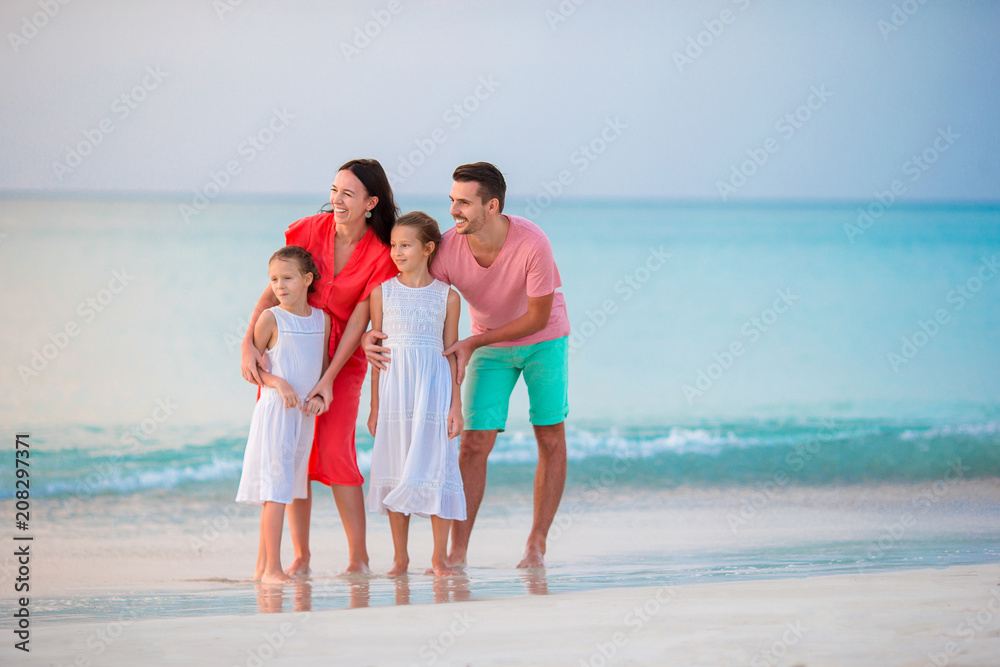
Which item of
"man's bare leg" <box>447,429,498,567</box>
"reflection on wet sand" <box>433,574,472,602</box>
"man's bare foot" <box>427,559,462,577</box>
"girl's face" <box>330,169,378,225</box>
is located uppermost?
"girl's face" <box>330,169,378,225</box>

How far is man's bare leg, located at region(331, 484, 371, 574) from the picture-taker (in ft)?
9.28

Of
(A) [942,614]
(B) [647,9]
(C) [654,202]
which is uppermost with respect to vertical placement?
(B) [647,9]

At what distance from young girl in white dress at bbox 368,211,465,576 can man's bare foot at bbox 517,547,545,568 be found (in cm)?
27

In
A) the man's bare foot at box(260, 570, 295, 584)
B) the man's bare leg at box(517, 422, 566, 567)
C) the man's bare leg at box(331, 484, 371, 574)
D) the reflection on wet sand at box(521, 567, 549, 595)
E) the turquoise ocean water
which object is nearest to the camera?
the reflection on wet sand at box(521, 567, 549, 595)

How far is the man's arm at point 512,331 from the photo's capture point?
2797 mm

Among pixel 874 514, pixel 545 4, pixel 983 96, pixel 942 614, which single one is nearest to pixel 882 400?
pixel 874 514

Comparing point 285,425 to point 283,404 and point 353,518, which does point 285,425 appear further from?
point 353,518

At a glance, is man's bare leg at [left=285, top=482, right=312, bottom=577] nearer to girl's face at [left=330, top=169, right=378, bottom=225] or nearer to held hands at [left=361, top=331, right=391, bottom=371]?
held hands at [left=361, top=331, right=391, bottom=371]

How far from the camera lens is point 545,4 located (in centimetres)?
787

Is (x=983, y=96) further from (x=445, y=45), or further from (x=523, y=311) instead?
(x=523, y=311)

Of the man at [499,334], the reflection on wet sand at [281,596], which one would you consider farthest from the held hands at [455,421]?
the reflection on wet sand at [281,596]

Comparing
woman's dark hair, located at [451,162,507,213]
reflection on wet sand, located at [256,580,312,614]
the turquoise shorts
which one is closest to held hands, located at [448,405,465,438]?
the turquoise shorts

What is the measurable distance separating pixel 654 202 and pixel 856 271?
198 centimetres

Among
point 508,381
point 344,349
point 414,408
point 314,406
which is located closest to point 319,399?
point 314,406
